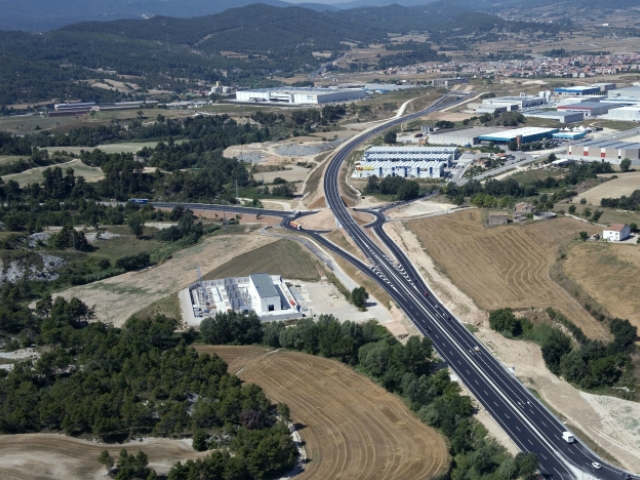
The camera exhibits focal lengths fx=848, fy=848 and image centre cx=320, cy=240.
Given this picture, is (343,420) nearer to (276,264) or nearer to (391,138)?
(276,264)

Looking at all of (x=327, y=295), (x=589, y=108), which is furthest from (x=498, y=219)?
(x=589, y=108)

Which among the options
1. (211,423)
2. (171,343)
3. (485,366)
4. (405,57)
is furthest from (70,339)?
(405,57)

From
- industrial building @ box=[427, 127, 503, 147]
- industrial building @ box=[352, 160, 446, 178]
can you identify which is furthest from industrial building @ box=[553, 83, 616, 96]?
industrial building @ box=[352, 160, 446, 178]

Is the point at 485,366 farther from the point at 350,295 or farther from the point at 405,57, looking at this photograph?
the point at 405,57

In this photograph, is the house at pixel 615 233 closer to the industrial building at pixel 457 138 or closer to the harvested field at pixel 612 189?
the harvested field at pixel 612 189

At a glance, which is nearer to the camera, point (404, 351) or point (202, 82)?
point (404, 351)

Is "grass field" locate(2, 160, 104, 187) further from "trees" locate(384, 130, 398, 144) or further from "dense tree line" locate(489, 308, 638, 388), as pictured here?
"dense tree line" locate(489, 308, 638, 388)
